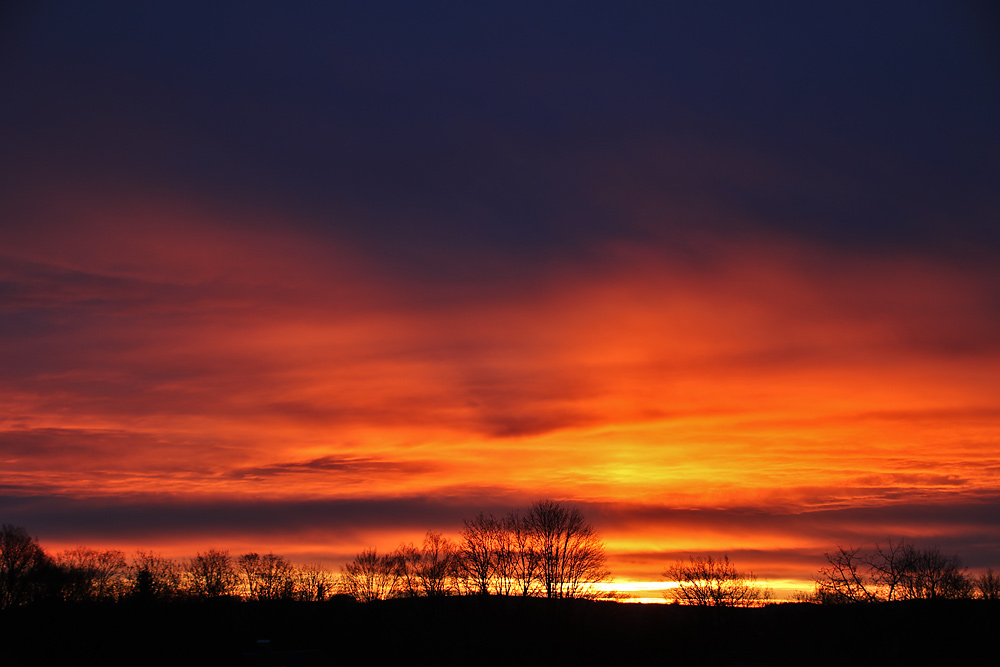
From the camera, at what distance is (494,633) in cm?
9581

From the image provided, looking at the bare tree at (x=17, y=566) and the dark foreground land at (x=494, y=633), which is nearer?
the dark foreground land at (x=494, y=633)

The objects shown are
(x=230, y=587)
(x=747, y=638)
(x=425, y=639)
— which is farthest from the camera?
(x=230, y=587)

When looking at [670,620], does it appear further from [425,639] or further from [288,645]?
[288,645]

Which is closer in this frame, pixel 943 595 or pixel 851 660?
pixel 851 660

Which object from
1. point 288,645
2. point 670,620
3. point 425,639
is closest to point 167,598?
point 288,645

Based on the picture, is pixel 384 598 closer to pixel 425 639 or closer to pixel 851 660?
pixel 425 639

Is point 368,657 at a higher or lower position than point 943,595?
lower

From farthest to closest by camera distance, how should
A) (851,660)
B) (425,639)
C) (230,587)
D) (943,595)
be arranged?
(230,587), (425,639), (943,595), (851,660)

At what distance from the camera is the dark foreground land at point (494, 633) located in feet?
231

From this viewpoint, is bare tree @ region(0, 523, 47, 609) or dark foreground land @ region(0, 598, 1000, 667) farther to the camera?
bare tree @ region(0, 523, 47, 609)

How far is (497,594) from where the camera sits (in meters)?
110

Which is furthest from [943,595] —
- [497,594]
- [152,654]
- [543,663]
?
[152,654]

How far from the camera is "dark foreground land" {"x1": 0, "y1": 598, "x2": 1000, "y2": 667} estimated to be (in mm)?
70375

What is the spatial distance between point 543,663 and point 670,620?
42642 millimetres
